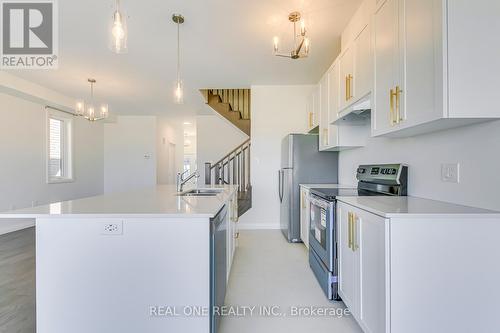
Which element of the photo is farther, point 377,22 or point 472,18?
point 377,22

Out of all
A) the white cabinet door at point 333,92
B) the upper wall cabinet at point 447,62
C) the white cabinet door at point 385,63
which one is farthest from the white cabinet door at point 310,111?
the upper wall cabinet at point 447,62

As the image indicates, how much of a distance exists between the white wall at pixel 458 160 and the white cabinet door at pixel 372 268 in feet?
1.90

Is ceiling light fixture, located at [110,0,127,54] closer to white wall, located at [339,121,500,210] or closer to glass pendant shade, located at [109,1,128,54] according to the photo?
glass pendant shade, located at [109,1,128,54]

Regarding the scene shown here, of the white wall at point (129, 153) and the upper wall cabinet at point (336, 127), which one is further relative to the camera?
the white wall at point (129, 153)

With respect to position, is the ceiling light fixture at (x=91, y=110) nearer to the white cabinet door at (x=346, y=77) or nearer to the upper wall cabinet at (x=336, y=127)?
the upper wall cabinet at (x=336, y=127)

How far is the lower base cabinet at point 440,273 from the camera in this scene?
4.30ft

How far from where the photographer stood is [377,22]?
2.03 meters

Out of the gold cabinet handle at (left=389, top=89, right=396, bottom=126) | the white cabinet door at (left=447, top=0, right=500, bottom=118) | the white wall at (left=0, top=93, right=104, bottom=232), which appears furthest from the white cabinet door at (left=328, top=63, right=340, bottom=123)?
the white wall at (left=0, top=93, right=104, bottom=232)

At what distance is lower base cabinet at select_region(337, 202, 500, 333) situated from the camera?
4.30 ft

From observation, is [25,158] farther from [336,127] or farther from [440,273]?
[440,273]

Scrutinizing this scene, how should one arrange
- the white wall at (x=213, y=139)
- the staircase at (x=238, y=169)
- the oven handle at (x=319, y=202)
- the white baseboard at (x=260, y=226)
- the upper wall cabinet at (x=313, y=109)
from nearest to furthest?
the oven handle at (x=319, y=202), the upper wall cabinet at (x=313, y=109), the white baseboard at (x=260, y=226), the staircase at (x=238, y=169), the white wall at (x=213, y=139)

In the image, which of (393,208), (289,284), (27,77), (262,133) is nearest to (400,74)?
(393,208)

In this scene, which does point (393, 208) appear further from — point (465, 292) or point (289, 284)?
point (289, 284)

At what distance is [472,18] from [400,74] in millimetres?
451
